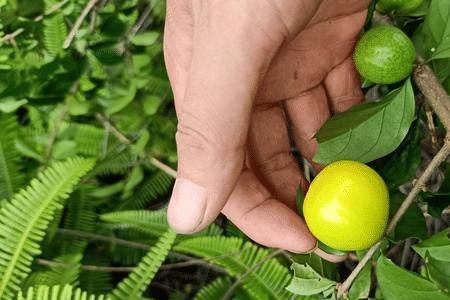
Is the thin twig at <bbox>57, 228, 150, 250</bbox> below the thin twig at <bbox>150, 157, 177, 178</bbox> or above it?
below

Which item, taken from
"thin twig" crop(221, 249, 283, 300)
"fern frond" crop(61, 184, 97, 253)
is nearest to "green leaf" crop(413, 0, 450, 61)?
"thin twig" crop(221, 249, 283, 300)

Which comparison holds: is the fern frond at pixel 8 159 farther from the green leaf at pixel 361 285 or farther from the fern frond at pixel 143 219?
the green leaf at pixel 361 285

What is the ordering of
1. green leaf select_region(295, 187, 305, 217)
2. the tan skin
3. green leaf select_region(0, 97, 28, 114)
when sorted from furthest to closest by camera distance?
green leaf select_region(0, 97, 28, 114) < green leaf select_region(295, 187, 305, 217) < the tan skin

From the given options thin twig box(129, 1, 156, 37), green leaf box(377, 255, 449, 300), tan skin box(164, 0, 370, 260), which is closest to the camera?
green leaf box(377, 255, 449, 300)

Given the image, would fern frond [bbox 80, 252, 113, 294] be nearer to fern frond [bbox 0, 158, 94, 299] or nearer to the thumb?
fern frond [bbox 0, 158, 94, 299]

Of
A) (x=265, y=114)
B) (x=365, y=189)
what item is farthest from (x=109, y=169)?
(x=365, y=189)

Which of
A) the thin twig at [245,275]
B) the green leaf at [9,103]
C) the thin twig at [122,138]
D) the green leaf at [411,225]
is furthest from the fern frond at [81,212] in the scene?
the green leaf at [411,225]

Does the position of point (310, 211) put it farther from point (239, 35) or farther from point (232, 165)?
point (239, 35)

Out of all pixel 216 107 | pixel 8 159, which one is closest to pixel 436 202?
pixel 216 107
